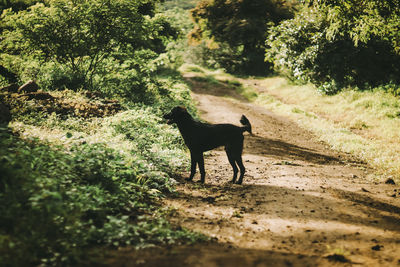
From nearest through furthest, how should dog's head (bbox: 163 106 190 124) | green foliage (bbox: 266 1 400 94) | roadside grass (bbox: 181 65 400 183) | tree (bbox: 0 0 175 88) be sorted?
dog's head (bbox: 163 106 190 124), roadside grass (bbox: 181 65 400 183), tree (bbox: 0 0 175 88), green foliage (bbox: 266 1 400 94)

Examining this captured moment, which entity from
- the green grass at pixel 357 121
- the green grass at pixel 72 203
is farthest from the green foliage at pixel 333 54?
the green grass at pixel 72 203

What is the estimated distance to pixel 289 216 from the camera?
3.99m

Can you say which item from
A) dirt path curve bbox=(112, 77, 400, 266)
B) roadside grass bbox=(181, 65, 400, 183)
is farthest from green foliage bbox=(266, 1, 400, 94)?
dirt path curve bbox=(112, 77, 400, 266)

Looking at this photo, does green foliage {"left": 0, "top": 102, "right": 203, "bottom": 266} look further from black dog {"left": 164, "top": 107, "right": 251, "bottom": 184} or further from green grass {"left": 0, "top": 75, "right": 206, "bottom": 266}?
black dog {"left": 164, "top": 107, "right": 251, "bottom": 184}

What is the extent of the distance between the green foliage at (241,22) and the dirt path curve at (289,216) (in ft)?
71.9

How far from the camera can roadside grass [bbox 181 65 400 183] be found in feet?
26.1

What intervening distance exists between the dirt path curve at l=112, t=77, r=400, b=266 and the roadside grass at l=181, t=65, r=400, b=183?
850mm

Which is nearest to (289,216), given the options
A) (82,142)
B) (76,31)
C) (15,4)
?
(82,142)

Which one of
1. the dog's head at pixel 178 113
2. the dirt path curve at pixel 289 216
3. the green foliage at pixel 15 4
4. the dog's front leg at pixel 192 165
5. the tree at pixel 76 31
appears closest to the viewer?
the dirt path curve at pixel 289 216

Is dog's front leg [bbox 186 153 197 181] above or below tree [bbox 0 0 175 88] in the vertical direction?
below

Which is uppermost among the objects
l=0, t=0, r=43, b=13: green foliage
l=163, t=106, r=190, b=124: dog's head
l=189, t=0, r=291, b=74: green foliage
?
l=189, t=0, r=291, b=74: green foliage

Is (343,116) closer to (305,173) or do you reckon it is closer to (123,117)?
(305,173)

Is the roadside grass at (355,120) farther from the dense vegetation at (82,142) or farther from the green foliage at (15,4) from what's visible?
the green foliage at (15,4)

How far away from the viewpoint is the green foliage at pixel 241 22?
2641 centimetres
